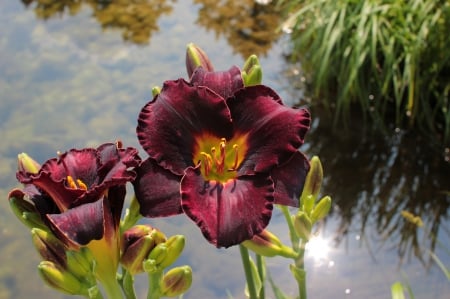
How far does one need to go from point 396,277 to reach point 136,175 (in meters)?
1.96

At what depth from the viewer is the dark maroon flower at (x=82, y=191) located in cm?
80

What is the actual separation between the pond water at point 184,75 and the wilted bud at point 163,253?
1723mm

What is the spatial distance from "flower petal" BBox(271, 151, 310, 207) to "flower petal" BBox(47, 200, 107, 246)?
0.20m

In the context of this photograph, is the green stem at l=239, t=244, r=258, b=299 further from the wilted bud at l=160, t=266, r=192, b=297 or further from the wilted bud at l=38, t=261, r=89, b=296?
the wilted bud at l=38, t=261, r=89, b=296

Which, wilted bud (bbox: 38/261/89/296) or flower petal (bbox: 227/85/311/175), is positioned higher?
flower petal (bbox: 227/85/311/175)

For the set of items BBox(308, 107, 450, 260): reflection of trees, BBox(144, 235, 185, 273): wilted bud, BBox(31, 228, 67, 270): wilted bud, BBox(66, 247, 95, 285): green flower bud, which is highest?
BBox(31, 228, 67, 270): wilted bud

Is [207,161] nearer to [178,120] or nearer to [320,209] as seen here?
[178,120]

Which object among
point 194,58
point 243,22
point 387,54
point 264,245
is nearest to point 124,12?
point 243,22

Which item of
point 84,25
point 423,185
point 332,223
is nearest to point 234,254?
point 332,223

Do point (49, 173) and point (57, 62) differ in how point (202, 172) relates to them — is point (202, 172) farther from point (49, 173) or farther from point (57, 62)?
point (57, 62)

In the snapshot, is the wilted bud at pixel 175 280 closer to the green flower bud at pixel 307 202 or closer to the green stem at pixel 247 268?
the green stem at pixel 247 268

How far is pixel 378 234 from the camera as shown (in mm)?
2852

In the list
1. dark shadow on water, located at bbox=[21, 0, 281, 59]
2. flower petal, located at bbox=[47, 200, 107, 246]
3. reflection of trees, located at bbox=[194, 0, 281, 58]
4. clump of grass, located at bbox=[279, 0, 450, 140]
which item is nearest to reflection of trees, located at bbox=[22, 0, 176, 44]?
dark shadow on water, located at bbox=[21, 0, 281, 59]

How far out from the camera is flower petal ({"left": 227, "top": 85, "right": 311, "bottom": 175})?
887 mm
